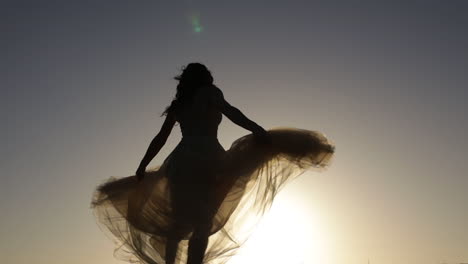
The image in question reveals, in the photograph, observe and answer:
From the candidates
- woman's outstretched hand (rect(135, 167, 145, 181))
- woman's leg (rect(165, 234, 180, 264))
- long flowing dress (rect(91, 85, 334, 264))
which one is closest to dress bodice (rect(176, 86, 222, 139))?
long flowing dress (rect(91, 85, 334, 264))

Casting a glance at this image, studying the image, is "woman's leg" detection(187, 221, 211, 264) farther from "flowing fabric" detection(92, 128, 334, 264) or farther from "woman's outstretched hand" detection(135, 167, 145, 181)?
"woman's outstretched hand" detection(135, 167, 145, 181)

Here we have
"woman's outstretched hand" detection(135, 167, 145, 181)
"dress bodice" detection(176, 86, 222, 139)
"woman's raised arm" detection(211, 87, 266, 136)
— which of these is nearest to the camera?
"woman's raised arm" detection(211, 87, 266, 136)

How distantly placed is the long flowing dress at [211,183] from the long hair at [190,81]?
3.4 inches

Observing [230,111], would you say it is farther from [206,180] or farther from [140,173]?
[140,173]

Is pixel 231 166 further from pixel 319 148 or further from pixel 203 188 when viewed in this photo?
pixel 319 148

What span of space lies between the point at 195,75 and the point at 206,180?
112cm

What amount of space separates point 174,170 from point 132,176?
2.73 feet

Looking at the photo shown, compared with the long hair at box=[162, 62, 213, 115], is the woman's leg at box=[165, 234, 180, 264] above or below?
below

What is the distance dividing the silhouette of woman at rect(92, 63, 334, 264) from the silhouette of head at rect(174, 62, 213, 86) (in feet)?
0.03

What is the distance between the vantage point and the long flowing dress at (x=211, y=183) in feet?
22.6

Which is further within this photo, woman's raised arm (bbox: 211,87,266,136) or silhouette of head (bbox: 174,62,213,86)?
silhouette of head (bbox: 174,62,213,86)

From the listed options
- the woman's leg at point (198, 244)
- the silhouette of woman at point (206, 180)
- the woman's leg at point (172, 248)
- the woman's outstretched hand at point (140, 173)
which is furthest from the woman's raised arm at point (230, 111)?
the woman's leg at point (172, 248)

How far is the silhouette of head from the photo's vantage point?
702 cm

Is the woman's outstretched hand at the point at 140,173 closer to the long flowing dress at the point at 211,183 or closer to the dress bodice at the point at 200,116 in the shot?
the long flowing dress at the point at 211,183
